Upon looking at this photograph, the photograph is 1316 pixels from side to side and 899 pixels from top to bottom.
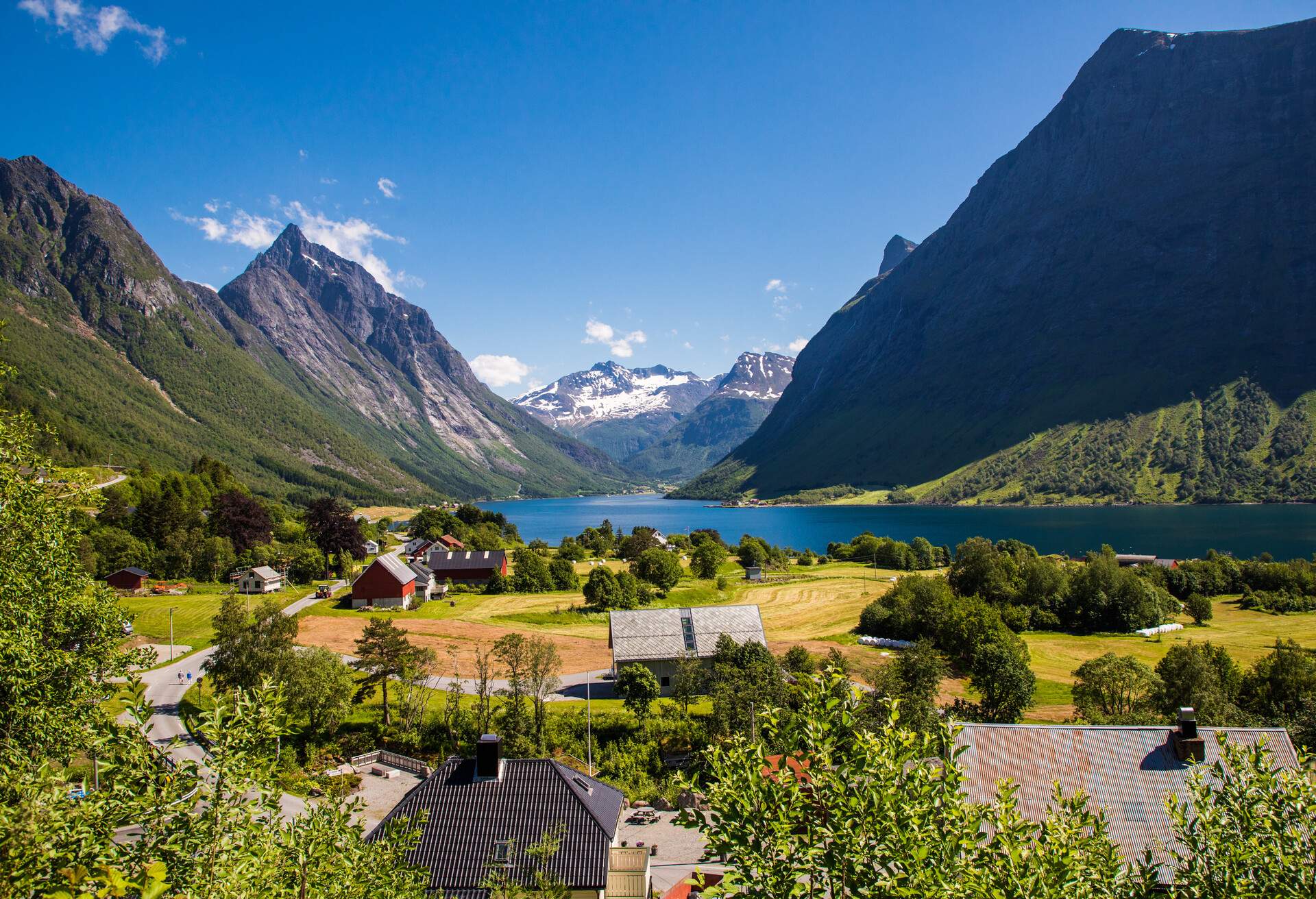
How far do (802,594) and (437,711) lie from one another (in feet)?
184

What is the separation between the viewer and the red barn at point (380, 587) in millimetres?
71500

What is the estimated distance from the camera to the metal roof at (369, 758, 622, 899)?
19625 millimetres

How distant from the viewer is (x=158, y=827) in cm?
722

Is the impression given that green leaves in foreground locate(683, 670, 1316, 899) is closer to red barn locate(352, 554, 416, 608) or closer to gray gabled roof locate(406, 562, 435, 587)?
red barn locate(352, 554, 416, 608)

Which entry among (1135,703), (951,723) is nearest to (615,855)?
(951,723)

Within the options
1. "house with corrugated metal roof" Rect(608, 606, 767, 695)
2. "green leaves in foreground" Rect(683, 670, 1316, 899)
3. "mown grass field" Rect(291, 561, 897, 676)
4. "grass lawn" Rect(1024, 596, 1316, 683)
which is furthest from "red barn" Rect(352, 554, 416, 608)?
"green leaves in foreground" Rect(683, 670, 1316, 899)

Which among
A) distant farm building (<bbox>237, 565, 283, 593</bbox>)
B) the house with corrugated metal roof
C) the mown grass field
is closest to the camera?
the house with corrugated metal roof

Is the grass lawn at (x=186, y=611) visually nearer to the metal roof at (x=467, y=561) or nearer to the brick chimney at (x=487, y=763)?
the metal roof at (x=467, y=561)

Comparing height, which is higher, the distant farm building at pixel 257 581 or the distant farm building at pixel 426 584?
the distant farm building at pixel 257 581

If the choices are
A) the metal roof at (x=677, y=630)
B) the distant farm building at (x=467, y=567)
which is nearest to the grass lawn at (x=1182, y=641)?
the metal roof at (x=677, y=630)

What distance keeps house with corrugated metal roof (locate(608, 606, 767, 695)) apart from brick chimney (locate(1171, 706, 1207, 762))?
89.2 feet

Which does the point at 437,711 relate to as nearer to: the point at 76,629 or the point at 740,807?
the point at 76,629

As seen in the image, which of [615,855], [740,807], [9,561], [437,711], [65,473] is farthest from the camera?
[437,711]

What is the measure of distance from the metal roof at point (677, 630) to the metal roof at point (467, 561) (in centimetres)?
4346
